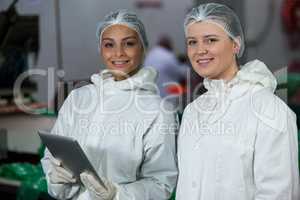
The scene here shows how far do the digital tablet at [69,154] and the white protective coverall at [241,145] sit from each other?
0.29 meters

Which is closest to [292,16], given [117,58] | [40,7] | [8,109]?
[40,7]

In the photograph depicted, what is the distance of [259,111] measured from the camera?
1.30 meters

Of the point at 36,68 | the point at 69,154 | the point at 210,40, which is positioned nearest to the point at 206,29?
the point at 210,40

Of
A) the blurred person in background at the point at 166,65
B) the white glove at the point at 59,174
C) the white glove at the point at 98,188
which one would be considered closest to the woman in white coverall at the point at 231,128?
the white glove at the point at 98,188

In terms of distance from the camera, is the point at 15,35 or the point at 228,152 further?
the point at 15,35

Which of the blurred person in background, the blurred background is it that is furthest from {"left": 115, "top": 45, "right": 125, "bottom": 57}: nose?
the blurred person in background

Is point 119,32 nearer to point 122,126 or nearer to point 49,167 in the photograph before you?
point 122,126

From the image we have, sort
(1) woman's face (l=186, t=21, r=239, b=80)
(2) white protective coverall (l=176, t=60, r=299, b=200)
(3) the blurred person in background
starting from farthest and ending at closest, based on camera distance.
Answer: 1. (3) the blurred person in background
2. (1) woman's face (l=186, t=21, r=239, b=80)
3. (2) white protective coverall (l=176, t=60, r=299, b=200)

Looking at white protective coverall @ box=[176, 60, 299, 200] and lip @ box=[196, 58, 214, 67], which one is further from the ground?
lip @ box=[196, 58, 214, 67]

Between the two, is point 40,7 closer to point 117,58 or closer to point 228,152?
point 117,58

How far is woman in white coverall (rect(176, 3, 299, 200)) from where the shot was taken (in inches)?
49.6

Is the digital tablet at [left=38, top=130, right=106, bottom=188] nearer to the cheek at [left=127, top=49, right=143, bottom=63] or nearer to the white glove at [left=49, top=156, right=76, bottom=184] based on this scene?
the white glove at [left=49, top=156, right=76, bottom=184]

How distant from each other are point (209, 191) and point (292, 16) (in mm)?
2754

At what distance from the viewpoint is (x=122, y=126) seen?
158 cm
